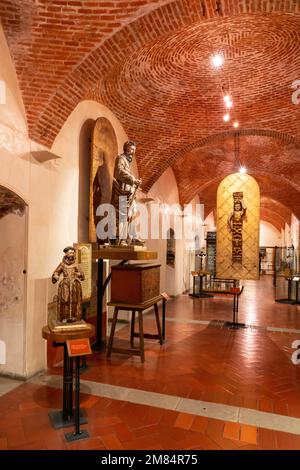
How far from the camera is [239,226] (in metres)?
7.07

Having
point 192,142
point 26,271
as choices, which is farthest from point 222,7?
point 192,142

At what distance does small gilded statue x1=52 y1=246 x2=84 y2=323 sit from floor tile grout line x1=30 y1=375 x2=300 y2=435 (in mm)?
1136

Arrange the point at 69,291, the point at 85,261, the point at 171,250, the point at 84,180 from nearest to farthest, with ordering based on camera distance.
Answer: the point at 69,291 → the point at 85,261 → the point at 84,180 → the point at 171,250

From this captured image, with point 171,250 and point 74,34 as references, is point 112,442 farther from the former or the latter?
point 171,250

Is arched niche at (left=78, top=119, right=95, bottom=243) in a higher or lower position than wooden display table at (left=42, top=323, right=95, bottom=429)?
higher

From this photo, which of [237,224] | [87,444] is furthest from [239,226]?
[87,444]

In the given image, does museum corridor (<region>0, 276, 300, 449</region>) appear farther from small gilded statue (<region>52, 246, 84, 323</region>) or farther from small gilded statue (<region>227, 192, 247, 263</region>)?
small gilded statue (<region>227, 192, 247, 263</region>)

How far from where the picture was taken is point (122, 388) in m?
3.89

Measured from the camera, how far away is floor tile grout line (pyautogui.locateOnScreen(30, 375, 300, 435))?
310 centimetres

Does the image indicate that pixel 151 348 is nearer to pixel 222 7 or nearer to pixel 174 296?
pixel 222 7

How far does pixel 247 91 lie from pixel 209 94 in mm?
782

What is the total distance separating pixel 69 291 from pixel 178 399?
1705 millimetres

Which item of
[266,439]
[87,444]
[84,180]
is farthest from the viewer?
[84,180]

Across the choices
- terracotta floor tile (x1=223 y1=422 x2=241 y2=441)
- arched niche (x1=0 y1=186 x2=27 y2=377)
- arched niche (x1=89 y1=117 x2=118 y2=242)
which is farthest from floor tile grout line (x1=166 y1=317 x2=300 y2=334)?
terracotta floor tile (x1=223 y1=422 x2=241 y2=441)
